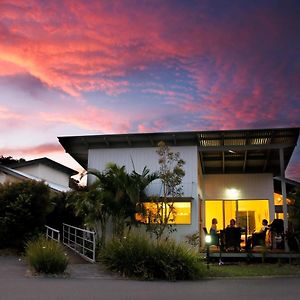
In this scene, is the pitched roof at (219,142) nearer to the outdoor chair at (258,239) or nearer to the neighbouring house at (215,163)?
the neighbouring house at (215,163)

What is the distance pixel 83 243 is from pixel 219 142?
24.4ft

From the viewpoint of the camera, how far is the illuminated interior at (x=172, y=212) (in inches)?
727

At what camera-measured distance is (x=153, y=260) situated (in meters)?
12.7

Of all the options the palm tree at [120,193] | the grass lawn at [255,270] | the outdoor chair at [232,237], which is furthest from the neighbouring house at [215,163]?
the grass lawn at [255,270]

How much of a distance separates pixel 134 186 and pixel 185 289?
8.19 meters

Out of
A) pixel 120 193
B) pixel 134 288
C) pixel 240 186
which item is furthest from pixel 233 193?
pixel 134 288

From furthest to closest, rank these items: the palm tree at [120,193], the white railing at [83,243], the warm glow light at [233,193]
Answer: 1. the warm glow light at [233,193]
2. the palm tree at [120,193]
3. the white railing at [83,243]

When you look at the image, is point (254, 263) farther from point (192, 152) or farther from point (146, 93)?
point (146, 93)

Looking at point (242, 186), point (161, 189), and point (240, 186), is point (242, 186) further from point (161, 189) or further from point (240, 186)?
point (161, 189)

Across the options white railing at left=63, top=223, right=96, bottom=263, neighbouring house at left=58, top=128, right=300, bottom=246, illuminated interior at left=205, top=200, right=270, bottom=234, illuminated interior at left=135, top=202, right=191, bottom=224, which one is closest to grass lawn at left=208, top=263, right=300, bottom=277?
neighbouring house at left=58, top=128, right=300, bottom=246

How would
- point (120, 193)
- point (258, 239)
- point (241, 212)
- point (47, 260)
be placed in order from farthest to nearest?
point (241, 212) < point (120, 193) < point (258, 239) < point (47, 260)

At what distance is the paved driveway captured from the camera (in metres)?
9.42

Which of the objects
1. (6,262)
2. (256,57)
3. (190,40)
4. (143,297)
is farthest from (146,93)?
(143,297)

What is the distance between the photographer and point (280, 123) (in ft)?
68.7
